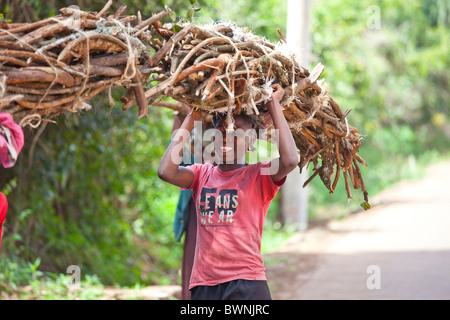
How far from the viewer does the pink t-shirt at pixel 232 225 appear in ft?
9.15

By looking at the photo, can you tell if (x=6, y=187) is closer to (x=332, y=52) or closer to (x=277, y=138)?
(x=277, y=138)

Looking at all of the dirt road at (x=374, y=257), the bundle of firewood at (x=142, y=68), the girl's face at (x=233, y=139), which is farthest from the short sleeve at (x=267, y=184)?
the dirt road at (x=374, y=257)

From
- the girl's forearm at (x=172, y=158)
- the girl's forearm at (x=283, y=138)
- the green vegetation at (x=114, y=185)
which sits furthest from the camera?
the green vegetation at (x=114, y=185)

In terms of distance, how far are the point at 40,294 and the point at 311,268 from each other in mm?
3495

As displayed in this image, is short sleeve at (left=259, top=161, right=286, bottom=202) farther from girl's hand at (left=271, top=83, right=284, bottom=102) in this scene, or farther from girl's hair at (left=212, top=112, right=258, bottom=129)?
girl's hand at (left=271, top=83, right=284, bottom=102)

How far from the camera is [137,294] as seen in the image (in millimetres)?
4797

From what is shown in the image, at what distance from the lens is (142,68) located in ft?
8.51

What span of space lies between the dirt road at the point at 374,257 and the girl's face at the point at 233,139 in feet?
10.0

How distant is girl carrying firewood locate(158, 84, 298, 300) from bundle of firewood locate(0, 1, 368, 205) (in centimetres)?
17

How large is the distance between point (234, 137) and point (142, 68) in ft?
2.05

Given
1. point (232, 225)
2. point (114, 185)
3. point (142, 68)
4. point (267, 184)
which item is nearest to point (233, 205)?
point (232, 225)

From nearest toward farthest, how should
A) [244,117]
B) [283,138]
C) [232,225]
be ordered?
1. [283,138]
2. [232,225]
3. [244,117]

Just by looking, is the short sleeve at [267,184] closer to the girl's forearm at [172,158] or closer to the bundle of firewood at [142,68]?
the bundle of firewood at [142,68]

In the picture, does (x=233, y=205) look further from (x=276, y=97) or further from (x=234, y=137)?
(x=276, y=97)
